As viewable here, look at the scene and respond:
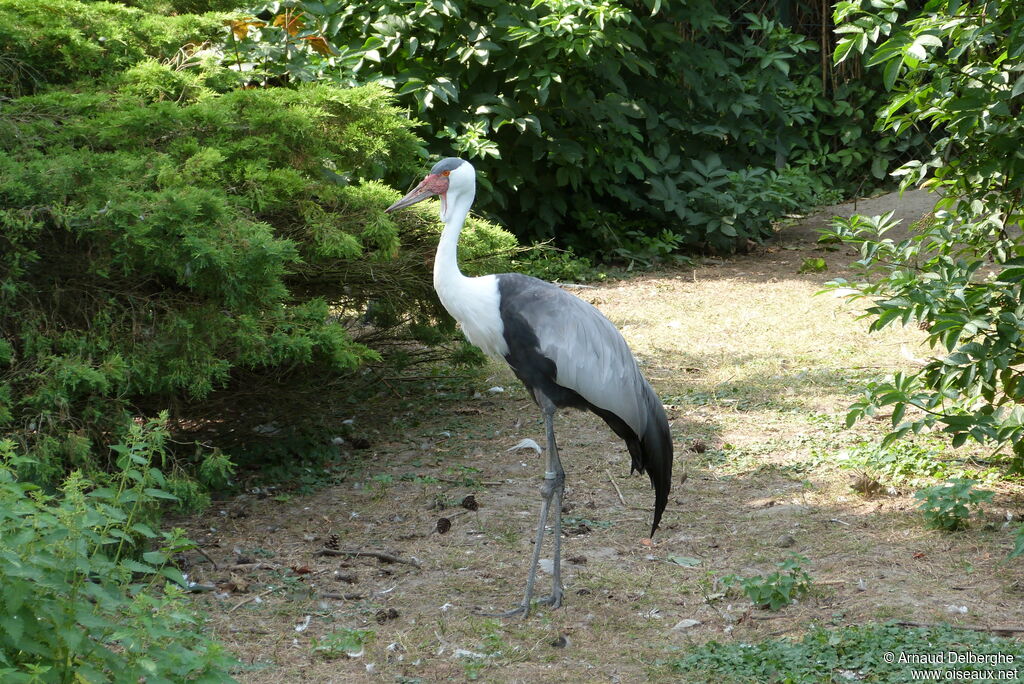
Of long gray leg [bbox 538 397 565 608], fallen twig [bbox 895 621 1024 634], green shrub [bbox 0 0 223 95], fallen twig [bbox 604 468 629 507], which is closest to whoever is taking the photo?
fallen twig [bbox 895 621 1024 634]

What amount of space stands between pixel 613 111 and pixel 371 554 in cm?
578

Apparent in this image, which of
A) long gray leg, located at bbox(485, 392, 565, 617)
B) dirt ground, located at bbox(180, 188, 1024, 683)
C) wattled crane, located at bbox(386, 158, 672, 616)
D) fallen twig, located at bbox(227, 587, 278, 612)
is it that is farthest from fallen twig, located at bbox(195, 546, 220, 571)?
wattled crane, located at bbox(386, 158, 672, 616)

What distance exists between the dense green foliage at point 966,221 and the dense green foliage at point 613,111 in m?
3.64

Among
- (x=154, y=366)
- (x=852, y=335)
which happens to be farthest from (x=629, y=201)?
(x=154, y=366)

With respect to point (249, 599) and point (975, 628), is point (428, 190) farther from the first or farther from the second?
point (975, 628)

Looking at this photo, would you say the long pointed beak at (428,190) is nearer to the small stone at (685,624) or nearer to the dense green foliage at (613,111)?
the small stone at (685,624)

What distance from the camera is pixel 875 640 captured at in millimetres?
3588

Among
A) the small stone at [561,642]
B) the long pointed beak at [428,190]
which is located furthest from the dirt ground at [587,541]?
the long pointed beak at [428,190]

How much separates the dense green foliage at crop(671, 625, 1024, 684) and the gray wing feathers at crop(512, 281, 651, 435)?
3.58 ft

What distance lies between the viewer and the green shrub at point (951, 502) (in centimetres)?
442

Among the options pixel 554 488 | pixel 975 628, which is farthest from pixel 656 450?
pixel 975 628

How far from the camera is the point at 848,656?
3.53 meters

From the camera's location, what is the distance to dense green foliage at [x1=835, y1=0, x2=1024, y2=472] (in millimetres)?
4098

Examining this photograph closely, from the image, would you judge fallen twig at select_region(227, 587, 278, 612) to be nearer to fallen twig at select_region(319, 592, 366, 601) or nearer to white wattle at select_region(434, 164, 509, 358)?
fallen twig at select_region(319, 592, 366, 601)
